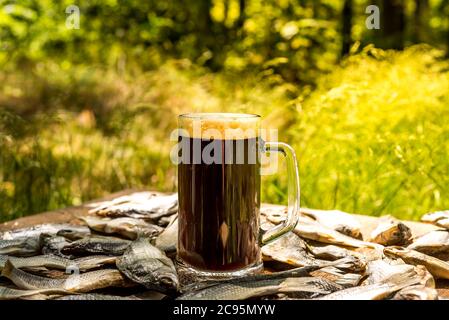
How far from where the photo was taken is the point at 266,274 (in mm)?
1374

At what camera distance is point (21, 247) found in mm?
1581

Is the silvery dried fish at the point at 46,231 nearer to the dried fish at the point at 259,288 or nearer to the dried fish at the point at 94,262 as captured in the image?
the dried fish at the point at 94,262

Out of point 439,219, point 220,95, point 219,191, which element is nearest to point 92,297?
point 219,191

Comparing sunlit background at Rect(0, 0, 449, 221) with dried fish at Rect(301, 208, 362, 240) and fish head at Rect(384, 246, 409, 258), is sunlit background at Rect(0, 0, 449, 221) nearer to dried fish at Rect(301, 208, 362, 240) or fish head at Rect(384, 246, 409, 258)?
dried fish at Rect(301, 208, 362, 240)

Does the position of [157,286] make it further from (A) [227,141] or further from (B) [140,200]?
(B) [140,200]

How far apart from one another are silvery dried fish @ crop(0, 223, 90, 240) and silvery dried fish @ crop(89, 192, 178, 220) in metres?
0.14

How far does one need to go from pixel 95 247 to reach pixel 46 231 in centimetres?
23

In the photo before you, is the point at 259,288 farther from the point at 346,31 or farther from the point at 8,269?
the point at 346,31

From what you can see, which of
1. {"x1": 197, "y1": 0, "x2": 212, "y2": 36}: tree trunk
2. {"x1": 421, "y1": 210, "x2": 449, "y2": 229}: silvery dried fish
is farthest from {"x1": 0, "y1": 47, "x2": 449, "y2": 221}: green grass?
{"x1": 197, "y1": 0, "x2": 212, "y2": 36}: tree trunk

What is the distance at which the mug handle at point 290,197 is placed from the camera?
58.3 inches

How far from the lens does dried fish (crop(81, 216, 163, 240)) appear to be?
67.4 inches

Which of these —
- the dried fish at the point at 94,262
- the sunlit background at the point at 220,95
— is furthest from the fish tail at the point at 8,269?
the sunlit background at the point at 220,95

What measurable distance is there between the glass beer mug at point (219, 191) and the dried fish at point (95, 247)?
177 mm

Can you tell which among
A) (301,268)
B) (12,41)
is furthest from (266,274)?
(12,41)
